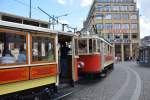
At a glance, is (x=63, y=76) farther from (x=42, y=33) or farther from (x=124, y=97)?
(x=42, y=33)

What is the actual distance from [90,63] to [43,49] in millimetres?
7606

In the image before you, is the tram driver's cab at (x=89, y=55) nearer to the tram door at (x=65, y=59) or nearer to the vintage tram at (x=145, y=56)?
the tram door at (x=65, y=59)

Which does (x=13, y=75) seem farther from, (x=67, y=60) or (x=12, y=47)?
(x=67, y=60)

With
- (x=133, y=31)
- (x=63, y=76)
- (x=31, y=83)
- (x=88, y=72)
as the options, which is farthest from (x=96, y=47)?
(x=133, y=31)

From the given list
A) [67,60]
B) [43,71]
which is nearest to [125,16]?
[67,60]

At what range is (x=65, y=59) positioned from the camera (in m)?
13.5

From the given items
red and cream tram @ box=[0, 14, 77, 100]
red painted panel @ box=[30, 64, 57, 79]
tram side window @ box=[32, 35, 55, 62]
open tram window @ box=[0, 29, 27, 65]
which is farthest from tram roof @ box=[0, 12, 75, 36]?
red painted panel @ box=[30, 64, 57, 79]

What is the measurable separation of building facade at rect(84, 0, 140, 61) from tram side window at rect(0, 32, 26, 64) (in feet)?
276

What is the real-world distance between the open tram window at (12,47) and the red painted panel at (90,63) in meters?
8.71

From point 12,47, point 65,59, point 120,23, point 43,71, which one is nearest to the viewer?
point 12,47

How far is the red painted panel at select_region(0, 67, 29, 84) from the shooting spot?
322 inches

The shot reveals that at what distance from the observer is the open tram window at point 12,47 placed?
834 centimetres

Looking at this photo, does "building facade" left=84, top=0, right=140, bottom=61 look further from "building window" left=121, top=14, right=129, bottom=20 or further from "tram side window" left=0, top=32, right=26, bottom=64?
"tram side window" left=0, top=32, right=26, bottom=64

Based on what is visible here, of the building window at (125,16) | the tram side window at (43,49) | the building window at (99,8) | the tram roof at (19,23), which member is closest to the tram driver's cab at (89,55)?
the tram side window at (43,49)
